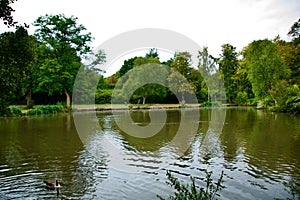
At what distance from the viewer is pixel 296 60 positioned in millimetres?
36969

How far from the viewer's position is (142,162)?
36.5 ft

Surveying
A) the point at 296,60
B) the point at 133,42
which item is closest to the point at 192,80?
the point at 296,60

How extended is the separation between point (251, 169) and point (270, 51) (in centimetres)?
3503

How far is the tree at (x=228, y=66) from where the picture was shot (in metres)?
61.9

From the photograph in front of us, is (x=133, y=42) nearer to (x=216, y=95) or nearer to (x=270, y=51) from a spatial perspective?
(x=270, y=51)

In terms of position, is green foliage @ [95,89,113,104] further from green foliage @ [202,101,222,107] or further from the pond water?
the pond water

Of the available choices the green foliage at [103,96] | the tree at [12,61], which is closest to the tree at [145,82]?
the green foliage at [103,96]

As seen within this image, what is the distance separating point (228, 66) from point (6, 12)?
62720 mm

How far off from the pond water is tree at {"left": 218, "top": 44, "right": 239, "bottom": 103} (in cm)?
4482

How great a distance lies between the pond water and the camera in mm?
7809

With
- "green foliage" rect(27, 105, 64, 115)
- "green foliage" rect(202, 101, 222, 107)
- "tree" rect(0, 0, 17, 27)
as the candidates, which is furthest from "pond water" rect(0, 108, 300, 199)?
"green foliage" rect(202, 101, 222, 107)

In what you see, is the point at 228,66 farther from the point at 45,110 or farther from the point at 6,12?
the point at 6,12

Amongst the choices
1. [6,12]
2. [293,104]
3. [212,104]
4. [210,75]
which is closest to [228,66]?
[210,75]

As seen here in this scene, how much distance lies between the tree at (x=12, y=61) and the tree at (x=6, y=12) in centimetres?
60
